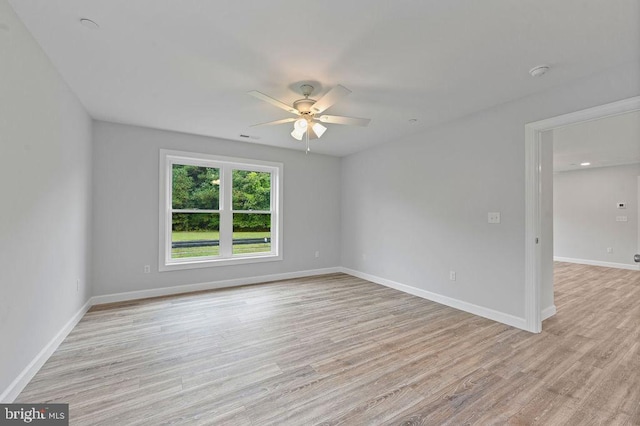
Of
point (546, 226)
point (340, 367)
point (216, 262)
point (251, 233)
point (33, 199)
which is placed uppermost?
point (33, 199)

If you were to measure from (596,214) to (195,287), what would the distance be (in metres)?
9.14

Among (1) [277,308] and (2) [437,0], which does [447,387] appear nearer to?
(1) [277,308]

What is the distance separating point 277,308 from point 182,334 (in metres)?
1.17

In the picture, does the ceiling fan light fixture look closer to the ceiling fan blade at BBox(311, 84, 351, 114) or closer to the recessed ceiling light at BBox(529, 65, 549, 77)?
the ceiling fan blade at BBox(311, 84, 351, 114)

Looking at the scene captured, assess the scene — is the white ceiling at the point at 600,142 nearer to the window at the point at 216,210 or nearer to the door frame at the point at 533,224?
the door frame at the point at 533,224

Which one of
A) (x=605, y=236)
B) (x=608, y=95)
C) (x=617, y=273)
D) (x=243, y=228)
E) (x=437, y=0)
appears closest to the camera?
(x=437, y=0)

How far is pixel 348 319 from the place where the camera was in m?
3.28

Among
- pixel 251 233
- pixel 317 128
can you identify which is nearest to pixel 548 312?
pixel 317 128

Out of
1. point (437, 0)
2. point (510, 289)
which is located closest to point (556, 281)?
point (510, 289)

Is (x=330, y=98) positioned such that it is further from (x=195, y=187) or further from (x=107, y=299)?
(x=107, y=299)

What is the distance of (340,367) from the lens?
2266mm

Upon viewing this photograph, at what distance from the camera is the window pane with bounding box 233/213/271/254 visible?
496 cm

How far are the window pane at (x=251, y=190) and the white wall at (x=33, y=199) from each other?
7.43ft

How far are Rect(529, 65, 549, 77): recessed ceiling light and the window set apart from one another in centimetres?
387
